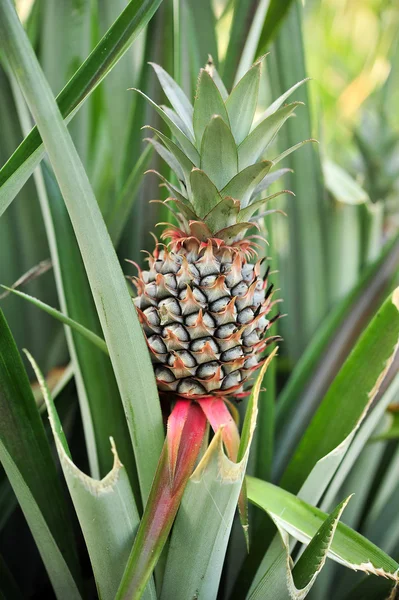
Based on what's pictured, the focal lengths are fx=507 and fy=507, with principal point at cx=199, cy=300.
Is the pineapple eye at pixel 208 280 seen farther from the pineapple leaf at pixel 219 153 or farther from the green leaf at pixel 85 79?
the green leaf at pixel 85 79

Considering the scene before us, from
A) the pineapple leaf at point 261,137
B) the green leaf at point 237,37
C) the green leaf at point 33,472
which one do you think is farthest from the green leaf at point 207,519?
the green leaf at point 237,37

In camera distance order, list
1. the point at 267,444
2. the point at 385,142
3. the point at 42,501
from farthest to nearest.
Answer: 1. the point at 385,142
2. the point at 267,444
3. the point at 42,501

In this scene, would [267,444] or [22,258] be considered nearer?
[267,444]

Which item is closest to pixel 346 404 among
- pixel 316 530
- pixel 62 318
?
pixel 316 530

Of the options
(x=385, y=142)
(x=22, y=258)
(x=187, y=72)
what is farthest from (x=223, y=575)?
(x=385, y=142)

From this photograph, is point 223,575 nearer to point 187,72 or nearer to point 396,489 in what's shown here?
point 396,489

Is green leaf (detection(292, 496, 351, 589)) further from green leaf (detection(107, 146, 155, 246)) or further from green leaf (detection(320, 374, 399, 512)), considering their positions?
green leaf (detection(107, 146, 155, 246))

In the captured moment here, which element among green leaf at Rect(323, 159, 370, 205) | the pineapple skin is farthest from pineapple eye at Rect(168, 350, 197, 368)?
green leaf at Rect(323, 159, 370, 205)

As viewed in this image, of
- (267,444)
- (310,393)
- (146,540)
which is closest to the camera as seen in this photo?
(146,540)

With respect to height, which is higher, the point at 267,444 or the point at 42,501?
the point at 267,444
